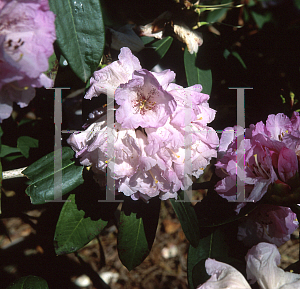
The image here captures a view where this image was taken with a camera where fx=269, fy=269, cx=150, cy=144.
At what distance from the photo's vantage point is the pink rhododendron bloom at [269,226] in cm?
89

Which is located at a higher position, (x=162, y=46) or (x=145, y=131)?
(x=162, y=46)

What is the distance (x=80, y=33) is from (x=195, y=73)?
48cm

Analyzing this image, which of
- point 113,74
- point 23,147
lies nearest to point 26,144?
point 23,147

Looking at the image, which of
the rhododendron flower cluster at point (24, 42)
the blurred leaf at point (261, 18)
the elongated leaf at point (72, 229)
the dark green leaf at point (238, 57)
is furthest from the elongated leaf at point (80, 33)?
the blurred leaf at point (261, 18)

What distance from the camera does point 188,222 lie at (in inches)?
35.0

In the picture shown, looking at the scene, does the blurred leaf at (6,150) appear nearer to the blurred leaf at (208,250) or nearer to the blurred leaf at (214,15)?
the blurred leaf at (208,250)

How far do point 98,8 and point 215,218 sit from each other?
0.75 meters

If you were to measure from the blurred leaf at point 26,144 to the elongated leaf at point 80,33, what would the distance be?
614mm

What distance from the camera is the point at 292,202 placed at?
69 centimetres

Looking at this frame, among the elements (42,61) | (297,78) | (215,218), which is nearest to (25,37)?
(42,61)

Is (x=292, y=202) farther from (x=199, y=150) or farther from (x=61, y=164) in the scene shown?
(x=61, y=164)

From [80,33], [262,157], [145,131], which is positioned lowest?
[262,157]

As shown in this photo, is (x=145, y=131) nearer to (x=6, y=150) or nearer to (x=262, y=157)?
(x=262, y=157)

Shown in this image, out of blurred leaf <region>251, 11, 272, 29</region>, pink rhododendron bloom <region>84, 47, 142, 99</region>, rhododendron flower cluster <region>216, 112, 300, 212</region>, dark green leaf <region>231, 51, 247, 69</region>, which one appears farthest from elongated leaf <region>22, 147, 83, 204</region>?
blurred leaf <region>251, 11, 272, 29</region>
